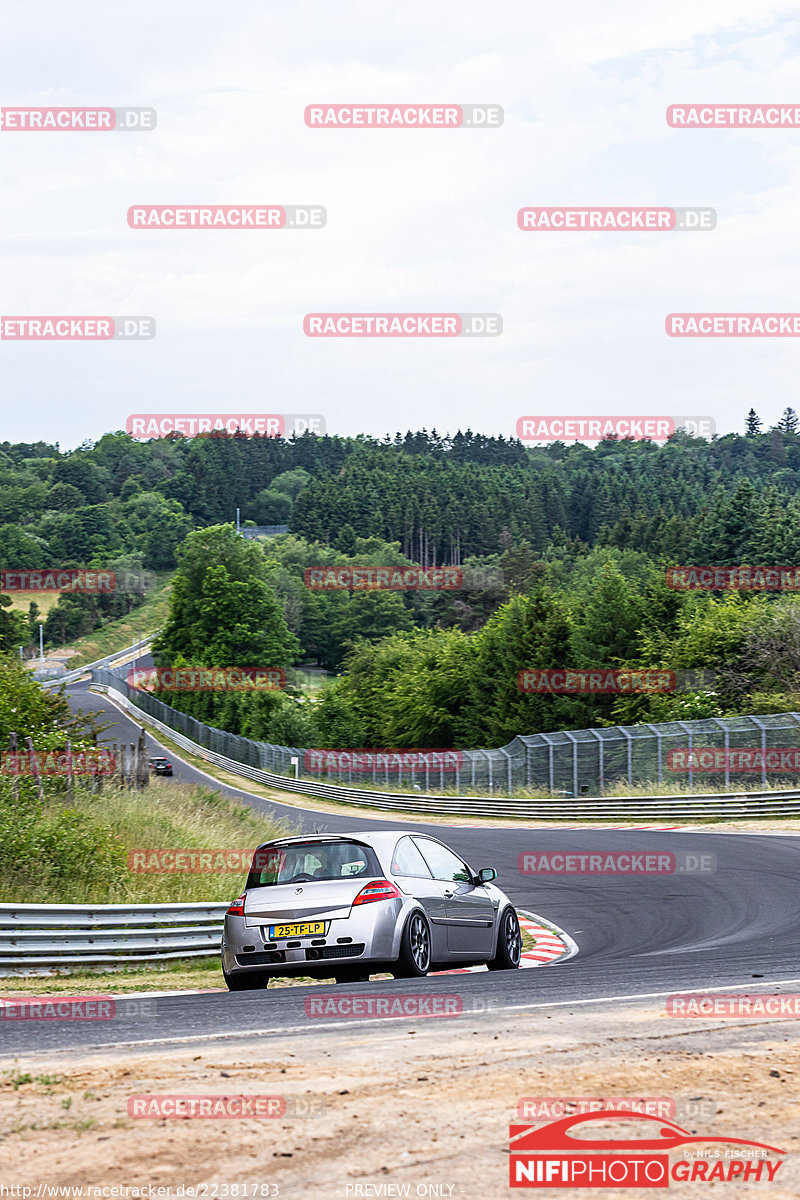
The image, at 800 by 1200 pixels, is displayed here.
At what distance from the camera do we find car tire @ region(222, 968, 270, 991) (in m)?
10.5

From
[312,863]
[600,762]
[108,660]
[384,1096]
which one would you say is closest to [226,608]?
[108,660]

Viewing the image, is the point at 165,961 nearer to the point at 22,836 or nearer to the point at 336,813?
the point at 22,836

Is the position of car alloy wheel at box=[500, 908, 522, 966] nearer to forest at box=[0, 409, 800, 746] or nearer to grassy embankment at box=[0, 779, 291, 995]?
grassy embankment at box=[0, 779, 291, 995]

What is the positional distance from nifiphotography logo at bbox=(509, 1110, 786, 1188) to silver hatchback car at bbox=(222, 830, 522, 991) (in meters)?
5.02

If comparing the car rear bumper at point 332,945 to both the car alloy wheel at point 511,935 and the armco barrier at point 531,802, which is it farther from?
the armco barrier at point 531,802

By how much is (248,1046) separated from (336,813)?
40.5 m

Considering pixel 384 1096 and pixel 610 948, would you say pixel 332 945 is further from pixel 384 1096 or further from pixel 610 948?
pixel 610 948

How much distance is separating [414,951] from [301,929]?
0.98 metres

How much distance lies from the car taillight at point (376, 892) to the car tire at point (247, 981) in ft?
3.48

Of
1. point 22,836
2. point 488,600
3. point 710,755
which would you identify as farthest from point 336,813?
point 488,600

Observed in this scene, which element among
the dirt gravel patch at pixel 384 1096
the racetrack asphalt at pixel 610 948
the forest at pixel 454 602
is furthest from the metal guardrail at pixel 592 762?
the dirt gravel patch at pixel 384 1096

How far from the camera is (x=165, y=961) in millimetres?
12930

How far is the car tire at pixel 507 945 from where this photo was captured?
12281 millimetres

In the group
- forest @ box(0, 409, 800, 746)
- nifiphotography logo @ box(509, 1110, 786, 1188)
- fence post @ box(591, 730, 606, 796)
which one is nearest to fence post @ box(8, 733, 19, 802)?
nifiphotography logo @ box(509, 1110, 786, 1188)
